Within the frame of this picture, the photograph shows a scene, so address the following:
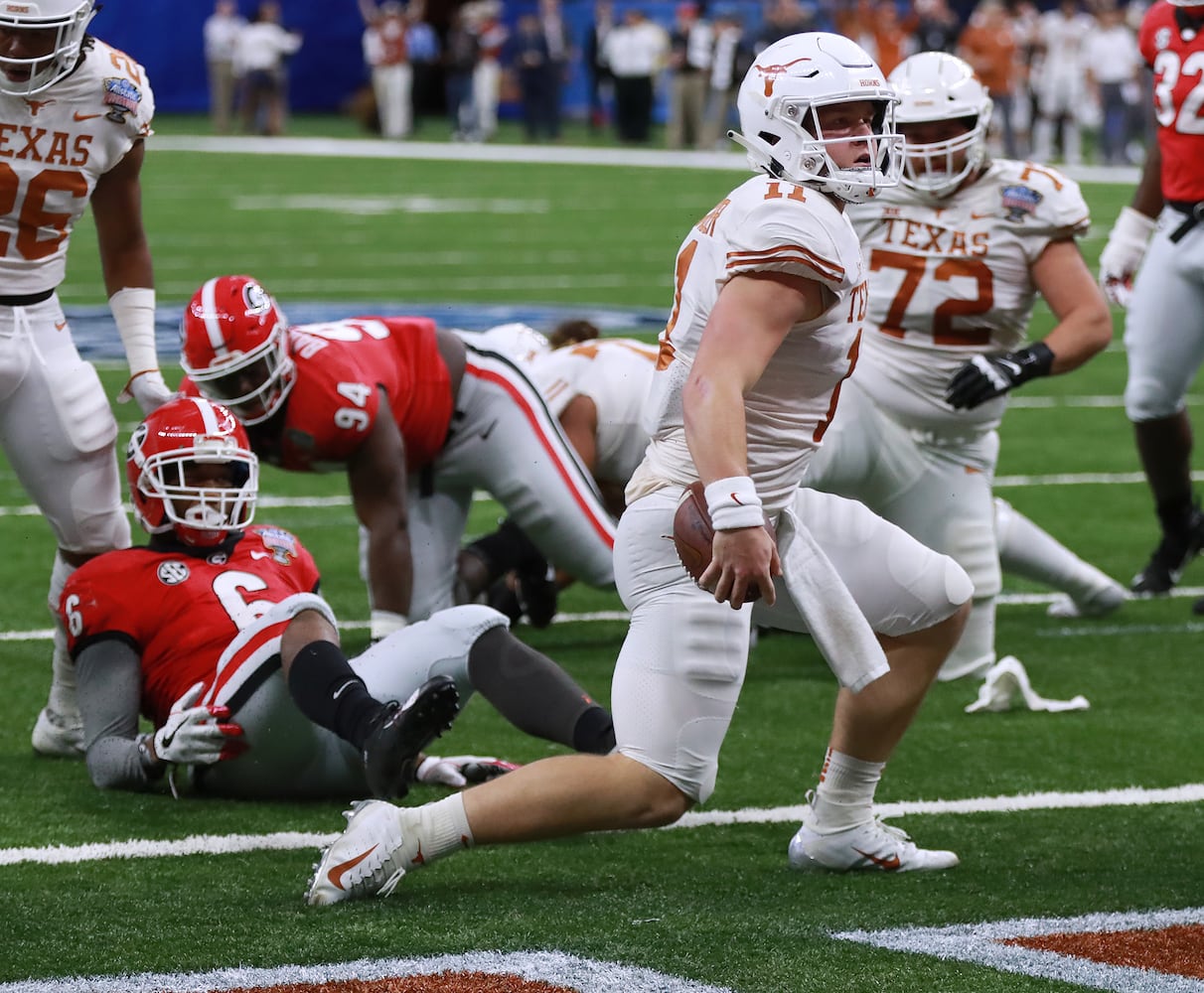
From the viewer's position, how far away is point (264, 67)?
29016 millimetres

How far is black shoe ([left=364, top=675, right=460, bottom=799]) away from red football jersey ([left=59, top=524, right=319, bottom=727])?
713 millimetres

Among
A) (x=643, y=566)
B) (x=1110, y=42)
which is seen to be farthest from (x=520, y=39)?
(x=643, y=566)

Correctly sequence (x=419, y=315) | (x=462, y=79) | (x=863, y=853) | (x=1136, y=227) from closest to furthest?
(x=863, y=853), (x=1136, y=227), (x=419, y=315), (x=462, y=79)

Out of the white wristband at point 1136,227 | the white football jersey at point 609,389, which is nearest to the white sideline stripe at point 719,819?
the white football jersey at point 609,389

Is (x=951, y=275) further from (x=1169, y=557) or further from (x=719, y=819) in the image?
(x=719, y=819)

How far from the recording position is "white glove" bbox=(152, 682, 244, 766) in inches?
159

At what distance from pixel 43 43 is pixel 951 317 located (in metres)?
2.55

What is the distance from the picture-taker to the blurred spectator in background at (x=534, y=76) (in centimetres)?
2802

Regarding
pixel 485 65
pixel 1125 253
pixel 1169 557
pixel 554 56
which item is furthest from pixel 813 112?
pixel 485 65

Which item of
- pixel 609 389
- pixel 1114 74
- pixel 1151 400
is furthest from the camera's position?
pixel 1114 74

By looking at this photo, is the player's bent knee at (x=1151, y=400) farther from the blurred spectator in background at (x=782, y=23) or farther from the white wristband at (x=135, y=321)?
the blurred spectator in background at (x=782, y=23)

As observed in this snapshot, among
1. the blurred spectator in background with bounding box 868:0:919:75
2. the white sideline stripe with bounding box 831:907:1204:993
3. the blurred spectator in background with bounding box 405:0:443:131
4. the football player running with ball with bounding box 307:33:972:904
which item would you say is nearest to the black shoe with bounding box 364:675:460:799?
the football player running with ball with bounding box 307:33:972:904

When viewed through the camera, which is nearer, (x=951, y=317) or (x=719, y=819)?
(x=719, y=819)

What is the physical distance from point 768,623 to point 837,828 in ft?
1.37
